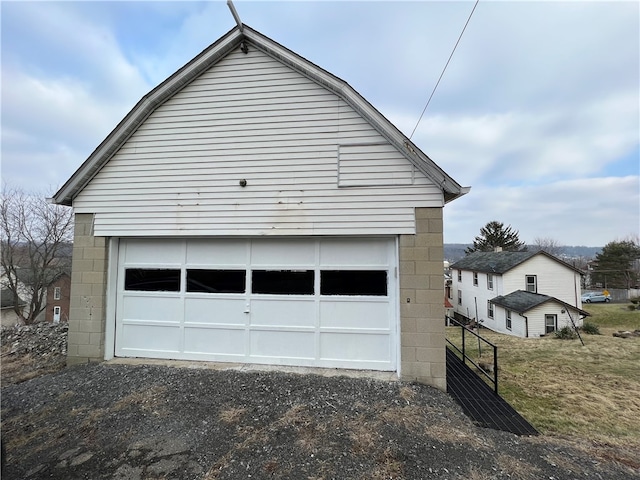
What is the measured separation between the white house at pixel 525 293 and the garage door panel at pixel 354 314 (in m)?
19.1

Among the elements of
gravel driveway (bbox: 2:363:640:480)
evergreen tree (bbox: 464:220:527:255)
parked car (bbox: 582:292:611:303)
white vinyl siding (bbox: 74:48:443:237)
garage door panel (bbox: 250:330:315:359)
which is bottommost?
parked car (bbox: 582:292:611:303)

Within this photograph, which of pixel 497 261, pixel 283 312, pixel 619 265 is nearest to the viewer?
pixel 283 312

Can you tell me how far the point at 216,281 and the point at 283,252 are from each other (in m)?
1.41

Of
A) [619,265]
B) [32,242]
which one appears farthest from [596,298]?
[32,242]

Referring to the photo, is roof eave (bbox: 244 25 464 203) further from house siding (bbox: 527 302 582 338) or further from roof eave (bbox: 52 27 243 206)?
house siding (bbox: 527 302 582 338)

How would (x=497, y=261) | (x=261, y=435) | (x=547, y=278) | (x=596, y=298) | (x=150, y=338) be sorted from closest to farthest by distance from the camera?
(x=261, y=435), (x=150, y=338), (x=547, y=278), (x=497, y=261), (x=596, y=298)

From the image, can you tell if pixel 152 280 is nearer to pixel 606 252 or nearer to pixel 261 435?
pixel 261 435

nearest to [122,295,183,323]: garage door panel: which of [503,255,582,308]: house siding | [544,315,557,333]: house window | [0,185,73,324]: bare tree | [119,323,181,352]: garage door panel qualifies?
[119,323,181,352]: garage door panel

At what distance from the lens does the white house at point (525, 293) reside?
19.9m

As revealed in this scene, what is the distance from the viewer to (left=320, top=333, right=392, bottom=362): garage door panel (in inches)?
203

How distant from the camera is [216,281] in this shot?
18.5ft

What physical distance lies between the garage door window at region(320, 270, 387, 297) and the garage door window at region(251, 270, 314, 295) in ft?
0.91

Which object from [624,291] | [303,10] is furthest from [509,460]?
[624,291]

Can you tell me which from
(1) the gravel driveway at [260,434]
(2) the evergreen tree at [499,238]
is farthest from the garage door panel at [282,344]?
(2) the evergreen tree at [499,238]
